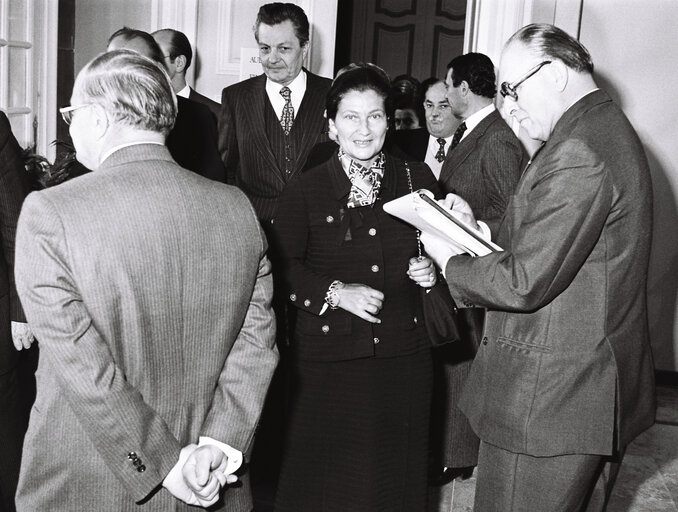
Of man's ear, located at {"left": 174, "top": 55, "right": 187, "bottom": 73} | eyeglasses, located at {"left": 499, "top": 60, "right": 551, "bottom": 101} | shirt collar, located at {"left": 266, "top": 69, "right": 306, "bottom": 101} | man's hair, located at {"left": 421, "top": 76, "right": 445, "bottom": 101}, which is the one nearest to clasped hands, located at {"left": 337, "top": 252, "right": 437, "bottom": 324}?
eyeglasses, located at {"left": 499, "top": 60, "right": 551, "bottom": 101}

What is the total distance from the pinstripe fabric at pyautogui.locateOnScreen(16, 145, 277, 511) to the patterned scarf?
0.96 meters

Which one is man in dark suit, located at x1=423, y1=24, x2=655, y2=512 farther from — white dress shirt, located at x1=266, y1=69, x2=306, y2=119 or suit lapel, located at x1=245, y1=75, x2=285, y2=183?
white dress shirt, located at x1=266, y1=69, x2=306, y2=119

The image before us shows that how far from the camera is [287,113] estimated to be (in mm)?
4352

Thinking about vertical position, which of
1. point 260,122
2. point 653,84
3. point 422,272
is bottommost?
point 422,272

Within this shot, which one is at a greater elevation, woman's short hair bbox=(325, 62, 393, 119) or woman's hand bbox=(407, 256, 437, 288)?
woman's short hair bbox=(325, 62, 393, 119)

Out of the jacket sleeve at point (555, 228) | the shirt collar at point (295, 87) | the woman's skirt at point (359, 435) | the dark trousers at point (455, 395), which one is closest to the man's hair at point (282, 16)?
the shirt collar at point (295, 87)

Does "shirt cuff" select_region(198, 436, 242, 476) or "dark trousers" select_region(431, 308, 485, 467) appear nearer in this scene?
"shirt cuff" select_region(198, 436, 242, 476)

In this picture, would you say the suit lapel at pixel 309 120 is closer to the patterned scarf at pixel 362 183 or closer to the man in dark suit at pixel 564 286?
the patterned scarf at pixel 362 183

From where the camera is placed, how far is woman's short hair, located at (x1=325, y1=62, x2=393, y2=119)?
279cm

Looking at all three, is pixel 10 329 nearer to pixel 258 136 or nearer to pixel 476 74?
pixel 258 136

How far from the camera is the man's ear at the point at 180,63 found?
16.8ft

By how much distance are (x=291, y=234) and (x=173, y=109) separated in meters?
1.02

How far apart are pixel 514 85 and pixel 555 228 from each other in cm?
40

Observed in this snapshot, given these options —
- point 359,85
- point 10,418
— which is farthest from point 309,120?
point 10,418
